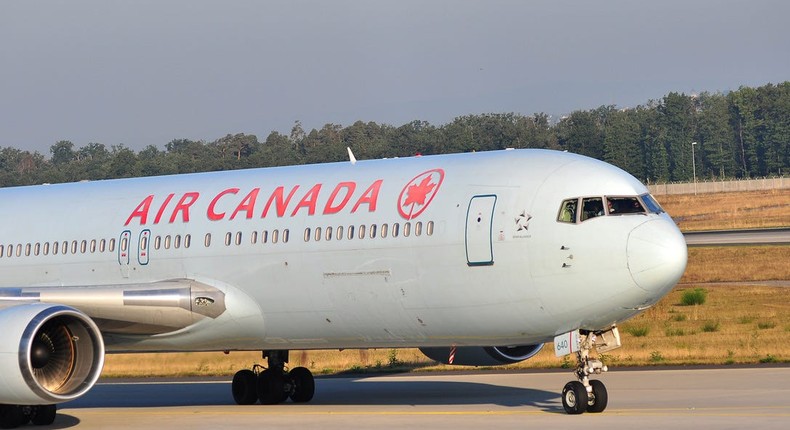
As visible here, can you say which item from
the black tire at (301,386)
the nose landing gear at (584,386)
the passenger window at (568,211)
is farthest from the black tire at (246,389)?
the passenger window at (568,211)

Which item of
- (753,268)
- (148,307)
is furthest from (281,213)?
(753,268)

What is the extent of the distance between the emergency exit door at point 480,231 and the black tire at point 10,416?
28.0 feet

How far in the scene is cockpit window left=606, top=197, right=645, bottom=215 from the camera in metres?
A: 18.8

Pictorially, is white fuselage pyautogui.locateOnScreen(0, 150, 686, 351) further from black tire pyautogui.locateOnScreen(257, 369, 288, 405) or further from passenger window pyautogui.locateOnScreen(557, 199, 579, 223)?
black tire pyautogui.locateOnScreen(257, 369, 288, 405)

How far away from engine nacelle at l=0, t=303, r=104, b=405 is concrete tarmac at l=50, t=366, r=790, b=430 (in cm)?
155

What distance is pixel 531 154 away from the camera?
20203 mm

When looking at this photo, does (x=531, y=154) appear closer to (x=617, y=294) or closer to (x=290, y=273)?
(x=617, y=294)

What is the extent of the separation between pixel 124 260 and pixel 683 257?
427 inches

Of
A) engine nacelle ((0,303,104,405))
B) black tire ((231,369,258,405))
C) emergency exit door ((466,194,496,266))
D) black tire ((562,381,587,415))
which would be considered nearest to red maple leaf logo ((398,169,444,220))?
emergency exit door ((466,194,496,266))

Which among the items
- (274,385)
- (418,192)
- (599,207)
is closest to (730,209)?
(274,385)

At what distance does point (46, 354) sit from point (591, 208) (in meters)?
9.04

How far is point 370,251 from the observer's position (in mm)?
20547

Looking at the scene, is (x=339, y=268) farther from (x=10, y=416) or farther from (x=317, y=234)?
(x=10, y=416)

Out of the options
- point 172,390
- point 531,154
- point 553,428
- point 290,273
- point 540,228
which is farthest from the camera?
point 172,390
